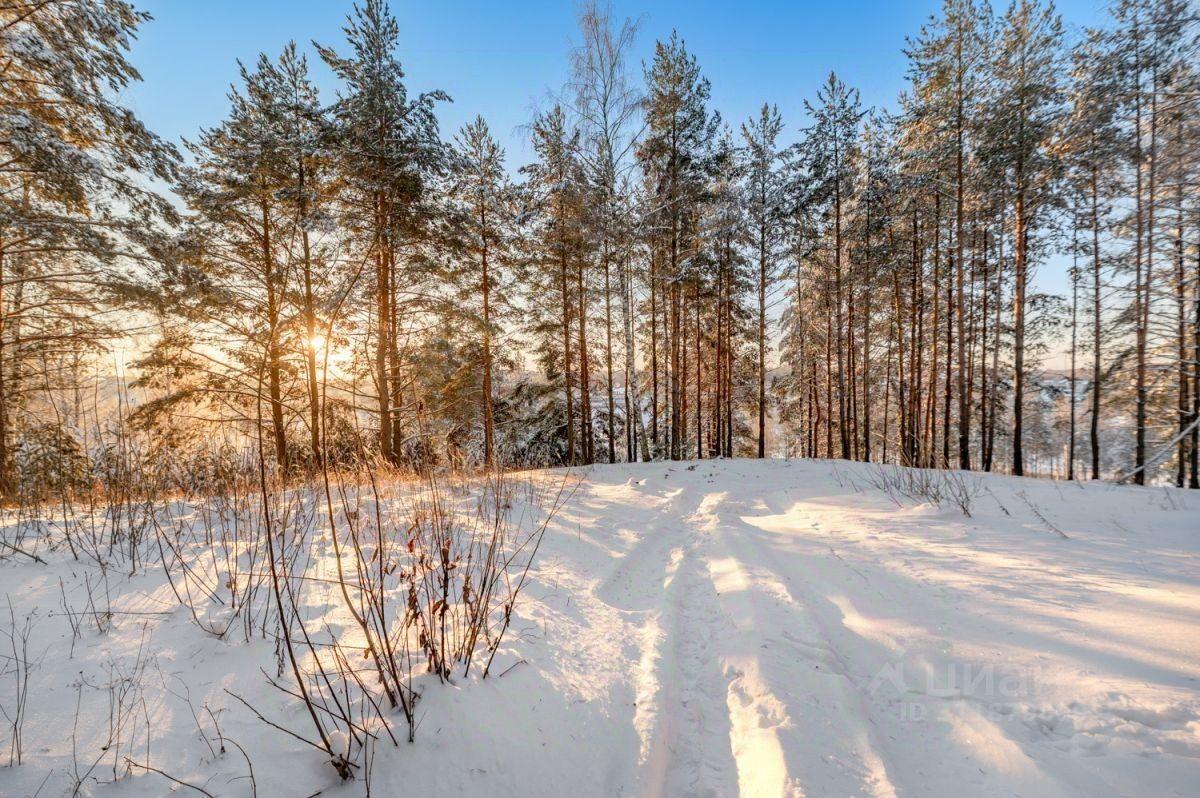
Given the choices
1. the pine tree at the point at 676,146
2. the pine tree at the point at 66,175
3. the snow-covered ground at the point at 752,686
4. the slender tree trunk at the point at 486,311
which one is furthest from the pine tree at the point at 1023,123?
the pine tree at the point at 66,175

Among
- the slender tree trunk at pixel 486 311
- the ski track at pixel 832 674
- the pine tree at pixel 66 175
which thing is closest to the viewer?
the ski track at pixel 832 674

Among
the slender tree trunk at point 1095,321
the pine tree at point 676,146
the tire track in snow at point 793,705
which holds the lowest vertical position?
the tire track in snow at point 793,705

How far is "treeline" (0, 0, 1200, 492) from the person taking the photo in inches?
243

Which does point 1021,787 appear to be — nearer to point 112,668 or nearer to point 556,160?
point 112,668

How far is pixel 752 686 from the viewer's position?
2320mm

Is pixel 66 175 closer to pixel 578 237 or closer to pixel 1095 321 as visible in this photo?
pixel 578 237

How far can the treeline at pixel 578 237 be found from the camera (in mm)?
6160

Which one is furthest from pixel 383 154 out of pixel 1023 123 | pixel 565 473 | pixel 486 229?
pixel 1023 123

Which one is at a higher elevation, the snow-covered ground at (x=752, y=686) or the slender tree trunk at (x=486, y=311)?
the slender tree trunk at (x=486, y=311)

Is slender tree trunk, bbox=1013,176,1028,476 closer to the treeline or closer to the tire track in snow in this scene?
the treeline

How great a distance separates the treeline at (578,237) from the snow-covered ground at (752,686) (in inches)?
121

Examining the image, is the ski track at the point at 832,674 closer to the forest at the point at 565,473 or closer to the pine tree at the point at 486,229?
the forest at the point at 565,473

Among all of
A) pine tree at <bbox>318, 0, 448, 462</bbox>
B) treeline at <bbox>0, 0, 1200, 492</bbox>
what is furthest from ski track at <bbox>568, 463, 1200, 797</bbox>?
pine tree at <bbox>318, 0, 448, 462</bbox>

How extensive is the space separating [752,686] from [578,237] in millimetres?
12512
